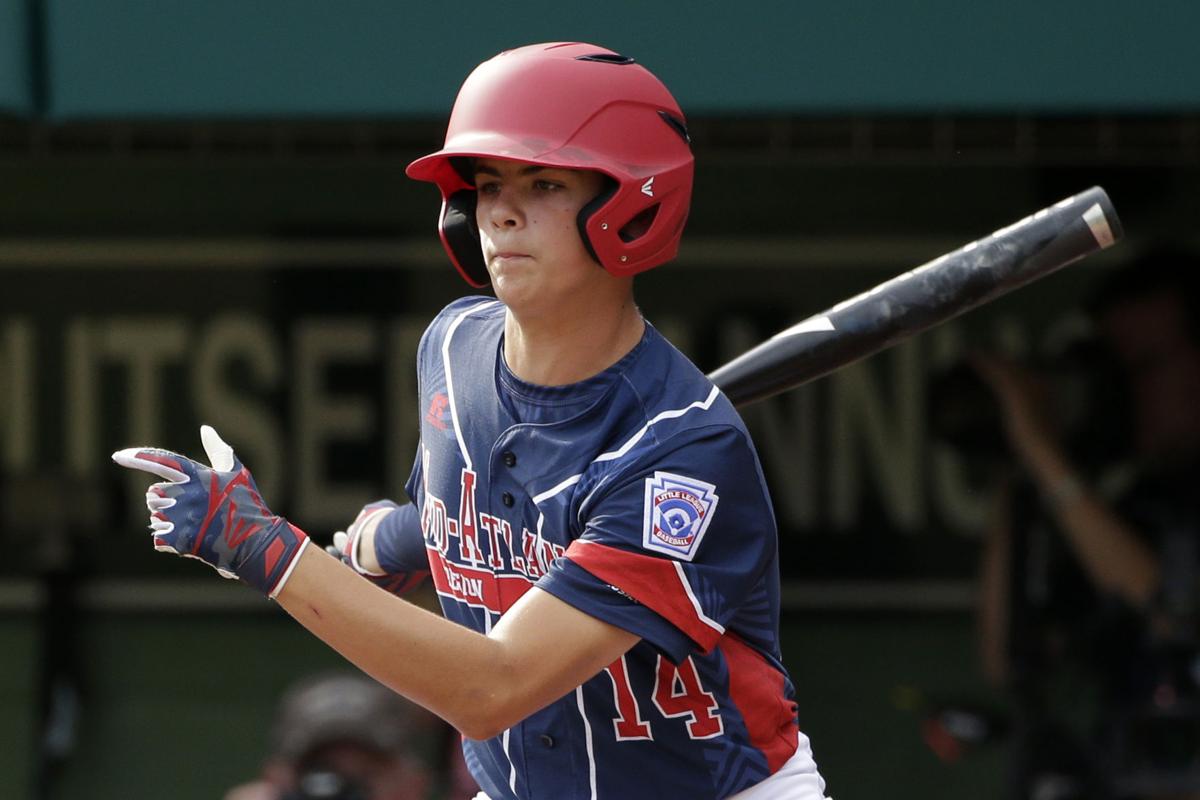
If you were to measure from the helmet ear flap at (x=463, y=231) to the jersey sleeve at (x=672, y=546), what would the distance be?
0.38 metres

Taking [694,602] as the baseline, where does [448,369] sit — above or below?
above

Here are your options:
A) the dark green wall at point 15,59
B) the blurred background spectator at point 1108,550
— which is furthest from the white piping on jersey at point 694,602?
the blurred background spectator at point 1108,550

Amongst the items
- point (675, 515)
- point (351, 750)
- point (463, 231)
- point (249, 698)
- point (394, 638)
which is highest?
point (463, 231)

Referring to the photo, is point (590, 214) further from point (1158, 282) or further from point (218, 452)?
point (1158, 282)

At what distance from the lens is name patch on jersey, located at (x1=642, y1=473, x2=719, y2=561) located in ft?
6.08

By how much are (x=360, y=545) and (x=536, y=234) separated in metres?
0.67

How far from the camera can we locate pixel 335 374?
15.8 ft

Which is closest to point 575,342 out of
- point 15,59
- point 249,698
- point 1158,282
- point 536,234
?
point 536,234

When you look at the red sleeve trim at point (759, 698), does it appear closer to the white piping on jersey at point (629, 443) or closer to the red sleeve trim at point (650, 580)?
the red sleeve trim at point (650, 580)

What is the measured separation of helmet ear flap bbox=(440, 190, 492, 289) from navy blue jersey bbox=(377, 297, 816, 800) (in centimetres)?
9

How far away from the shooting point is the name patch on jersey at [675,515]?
6.08 feet

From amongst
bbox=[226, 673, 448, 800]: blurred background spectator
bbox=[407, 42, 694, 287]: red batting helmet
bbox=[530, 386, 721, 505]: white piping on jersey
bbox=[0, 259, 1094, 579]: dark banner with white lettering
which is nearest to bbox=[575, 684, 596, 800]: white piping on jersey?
bbox=[530, 386, 721, 505]: white piping on jersey

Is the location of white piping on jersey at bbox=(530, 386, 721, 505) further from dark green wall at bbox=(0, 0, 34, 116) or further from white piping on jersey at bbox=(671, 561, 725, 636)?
dark green wall at bbox=(0, 0, 34, 116)

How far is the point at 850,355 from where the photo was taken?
2.42 metres
